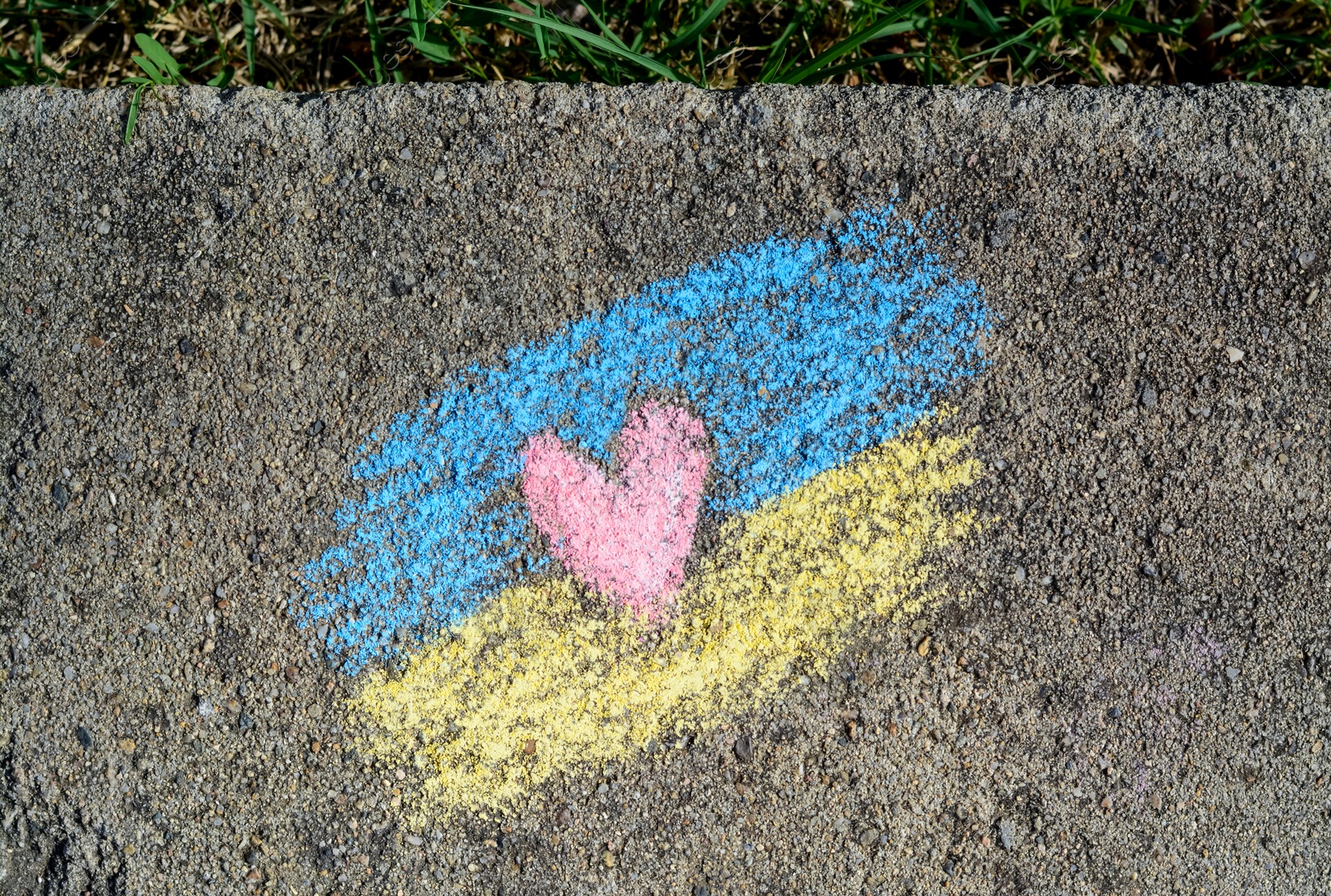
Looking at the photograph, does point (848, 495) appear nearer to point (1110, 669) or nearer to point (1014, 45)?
point (1110, 669)

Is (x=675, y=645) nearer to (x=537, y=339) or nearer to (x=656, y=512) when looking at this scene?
(x=656, y=512)

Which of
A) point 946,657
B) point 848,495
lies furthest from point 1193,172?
point 946,657

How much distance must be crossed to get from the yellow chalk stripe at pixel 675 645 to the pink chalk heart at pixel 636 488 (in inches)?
3.8

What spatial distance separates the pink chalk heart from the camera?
1.79m

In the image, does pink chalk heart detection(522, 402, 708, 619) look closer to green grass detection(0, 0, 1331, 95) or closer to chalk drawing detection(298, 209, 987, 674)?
chalk drawing detection(298, 209, 987, 674)

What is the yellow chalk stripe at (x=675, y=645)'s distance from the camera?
1.79m

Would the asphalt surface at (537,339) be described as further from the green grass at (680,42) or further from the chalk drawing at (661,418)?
the green grass at (680,42)

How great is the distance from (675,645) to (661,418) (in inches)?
18.8

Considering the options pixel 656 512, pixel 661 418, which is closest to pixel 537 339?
pixel 661 418

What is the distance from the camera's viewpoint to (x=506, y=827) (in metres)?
1.81

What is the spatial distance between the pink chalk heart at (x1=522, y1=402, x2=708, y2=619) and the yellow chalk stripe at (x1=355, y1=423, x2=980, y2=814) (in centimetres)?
10

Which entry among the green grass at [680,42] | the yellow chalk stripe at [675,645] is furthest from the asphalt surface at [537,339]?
the green grass at [680,42]

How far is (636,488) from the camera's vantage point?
5.88 feet

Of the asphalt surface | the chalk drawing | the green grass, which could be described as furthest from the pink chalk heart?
the green grass
